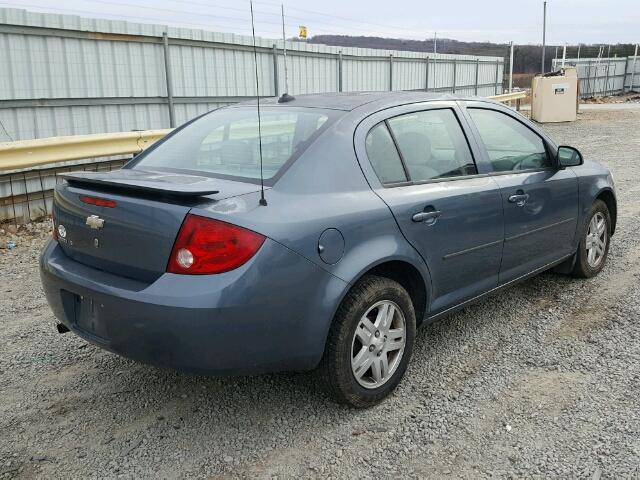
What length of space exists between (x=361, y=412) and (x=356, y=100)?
1.75m

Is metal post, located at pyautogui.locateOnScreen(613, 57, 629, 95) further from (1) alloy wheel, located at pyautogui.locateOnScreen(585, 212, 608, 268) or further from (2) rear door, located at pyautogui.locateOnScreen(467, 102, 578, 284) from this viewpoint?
(2) rear door, located at pyautogui.locateOnScreen(467, 102, 578, 284)

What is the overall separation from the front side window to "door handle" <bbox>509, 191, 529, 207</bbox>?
190 mm

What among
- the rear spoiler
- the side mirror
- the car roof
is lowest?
the side mirror

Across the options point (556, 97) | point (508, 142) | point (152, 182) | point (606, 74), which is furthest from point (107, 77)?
point (606, 74)

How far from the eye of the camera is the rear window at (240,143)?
3.14 m

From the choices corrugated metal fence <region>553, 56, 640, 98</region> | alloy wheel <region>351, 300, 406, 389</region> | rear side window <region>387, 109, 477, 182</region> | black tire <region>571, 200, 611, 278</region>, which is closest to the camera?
alloy wheel <region>351, 300, 406, 389</region>

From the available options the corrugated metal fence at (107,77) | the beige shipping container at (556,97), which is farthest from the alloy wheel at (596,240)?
the beige shipping container at (556,97)

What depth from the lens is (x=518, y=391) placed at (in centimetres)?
335

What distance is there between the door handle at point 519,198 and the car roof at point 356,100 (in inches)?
29.3

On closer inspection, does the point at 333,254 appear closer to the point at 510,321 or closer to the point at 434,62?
the point at 510,321

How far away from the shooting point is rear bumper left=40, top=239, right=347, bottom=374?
8.41 feet

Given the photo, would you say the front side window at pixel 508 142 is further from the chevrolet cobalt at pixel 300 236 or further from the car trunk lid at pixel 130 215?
the car trunk lid at pixel 130 215

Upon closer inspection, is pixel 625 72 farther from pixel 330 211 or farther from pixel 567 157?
pixel 330 211

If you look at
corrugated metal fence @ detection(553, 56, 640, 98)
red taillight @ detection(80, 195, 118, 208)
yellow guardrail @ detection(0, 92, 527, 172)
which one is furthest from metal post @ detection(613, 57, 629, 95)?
red taillight @ detection(80, 195, 118, 208)
